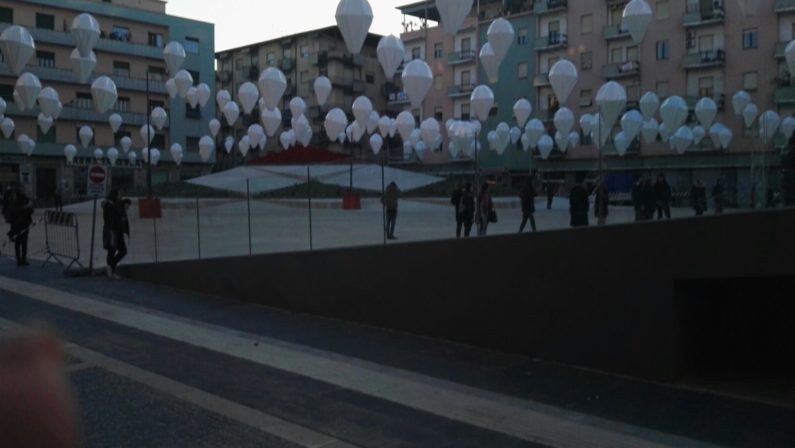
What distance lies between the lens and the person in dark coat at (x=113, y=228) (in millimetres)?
14812

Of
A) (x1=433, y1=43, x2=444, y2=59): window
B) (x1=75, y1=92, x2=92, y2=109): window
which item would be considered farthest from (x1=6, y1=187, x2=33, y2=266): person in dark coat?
(x1=433, y1=43, x2=444, y2=59): window

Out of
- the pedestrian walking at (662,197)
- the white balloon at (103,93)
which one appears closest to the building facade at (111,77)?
the white balloon at (103,93)

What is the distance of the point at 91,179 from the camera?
15703mm

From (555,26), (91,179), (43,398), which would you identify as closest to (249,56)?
(555,26)

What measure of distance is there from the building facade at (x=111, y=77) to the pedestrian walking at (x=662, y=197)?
51.0m

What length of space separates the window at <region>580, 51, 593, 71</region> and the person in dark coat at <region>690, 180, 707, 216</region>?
45.5 metres

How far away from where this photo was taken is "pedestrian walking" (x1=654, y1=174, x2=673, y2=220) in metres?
8.18

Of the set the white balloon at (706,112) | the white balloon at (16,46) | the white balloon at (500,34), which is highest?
the white balloon at (16,46)

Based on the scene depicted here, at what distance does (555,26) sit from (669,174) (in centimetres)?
4840

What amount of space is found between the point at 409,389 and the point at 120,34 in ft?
211

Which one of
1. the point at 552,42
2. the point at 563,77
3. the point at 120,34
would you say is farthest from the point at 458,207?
the point at 120,34

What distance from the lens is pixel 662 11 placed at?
44625 millimetres

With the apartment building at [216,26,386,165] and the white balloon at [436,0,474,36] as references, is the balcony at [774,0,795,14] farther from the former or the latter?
the apartment building at [216,26,386,165]

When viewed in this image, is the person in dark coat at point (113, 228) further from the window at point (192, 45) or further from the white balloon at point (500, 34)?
the window at point (192, 45)
